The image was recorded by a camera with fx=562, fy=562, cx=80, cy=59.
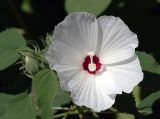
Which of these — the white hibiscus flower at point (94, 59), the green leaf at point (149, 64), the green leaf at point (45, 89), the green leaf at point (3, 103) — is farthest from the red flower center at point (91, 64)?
the green leaf at point (3, 103)

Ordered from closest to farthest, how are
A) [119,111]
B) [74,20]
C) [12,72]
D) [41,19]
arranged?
[74,20]
[119,111]
[12,72]
[41,19]

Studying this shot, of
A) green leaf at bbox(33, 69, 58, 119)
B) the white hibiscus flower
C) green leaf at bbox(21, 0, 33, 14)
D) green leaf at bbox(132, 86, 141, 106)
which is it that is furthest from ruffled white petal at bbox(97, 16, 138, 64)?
green leaf at bbox(21, 0, 33, 14)

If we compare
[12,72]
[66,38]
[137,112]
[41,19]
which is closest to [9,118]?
[66,38]

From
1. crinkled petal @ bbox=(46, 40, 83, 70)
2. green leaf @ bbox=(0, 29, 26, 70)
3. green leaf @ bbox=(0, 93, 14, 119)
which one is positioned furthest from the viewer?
green leaf @ bbox=(0, 93, 14, 119)

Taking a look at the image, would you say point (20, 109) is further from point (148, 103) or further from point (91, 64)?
point (148, 103)

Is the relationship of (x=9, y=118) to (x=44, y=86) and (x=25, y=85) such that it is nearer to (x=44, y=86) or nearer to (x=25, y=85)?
(x=44, y=86)

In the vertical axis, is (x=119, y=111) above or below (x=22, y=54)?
below

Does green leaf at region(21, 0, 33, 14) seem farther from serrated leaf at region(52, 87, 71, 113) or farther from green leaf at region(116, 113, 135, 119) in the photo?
green leaf at region(116, 113, 135, 119)
